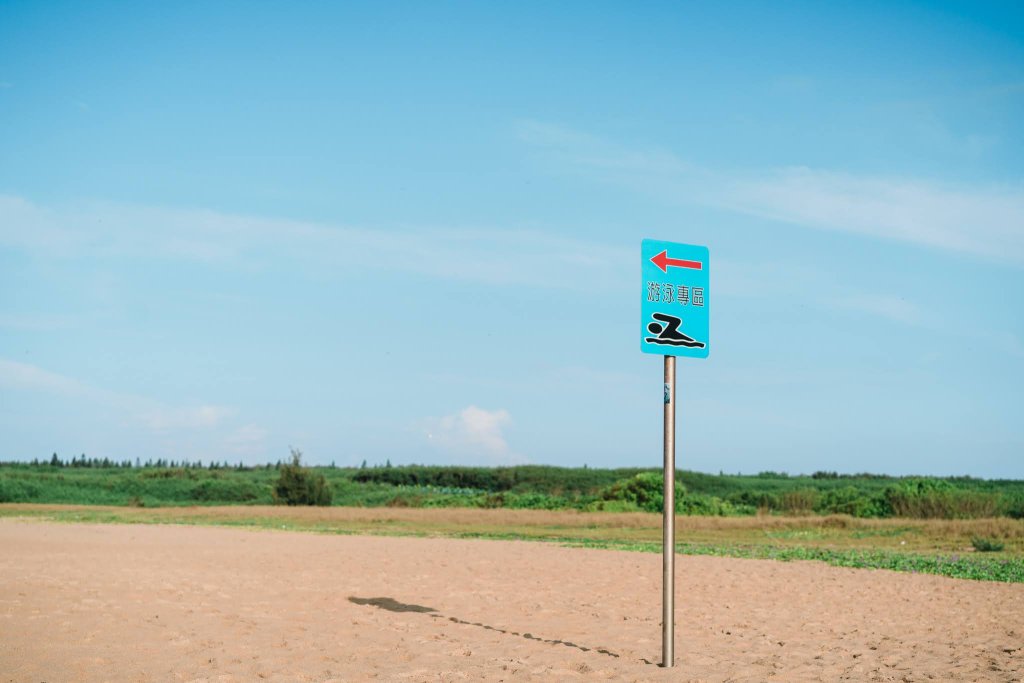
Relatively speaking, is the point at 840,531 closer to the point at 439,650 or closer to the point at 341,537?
the point at 341,537

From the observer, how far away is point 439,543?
26984 millimetres

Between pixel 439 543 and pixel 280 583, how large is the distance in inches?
426

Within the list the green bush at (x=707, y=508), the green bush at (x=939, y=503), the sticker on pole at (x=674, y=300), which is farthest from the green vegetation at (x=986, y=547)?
the sticker on pole at (x=674, y=300)

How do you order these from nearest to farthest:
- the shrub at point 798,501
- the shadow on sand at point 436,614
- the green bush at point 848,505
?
1. the shadow on sand at point 436,614
2. the green bush at point 848,505
3. the shrub at point 798,501

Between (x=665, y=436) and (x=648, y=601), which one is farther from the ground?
(x=665, y=436)

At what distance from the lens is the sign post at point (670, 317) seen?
338 inches

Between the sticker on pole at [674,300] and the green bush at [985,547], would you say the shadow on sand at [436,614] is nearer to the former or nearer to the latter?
the sticker on pole at [674,300]

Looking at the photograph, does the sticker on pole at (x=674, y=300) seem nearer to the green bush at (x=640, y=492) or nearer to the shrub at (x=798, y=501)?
the shrub at (x=798, y=501)

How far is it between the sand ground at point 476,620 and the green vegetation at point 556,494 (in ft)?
83.3

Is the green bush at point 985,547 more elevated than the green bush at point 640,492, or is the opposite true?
the green bush at point 640,492

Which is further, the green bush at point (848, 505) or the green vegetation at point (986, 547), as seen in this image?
the green bush at point (848, 505)

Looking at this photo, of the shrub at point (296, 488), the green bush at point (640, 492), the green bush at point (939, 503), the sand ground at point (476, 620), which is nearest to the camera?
the sand ground at point (476, 620)

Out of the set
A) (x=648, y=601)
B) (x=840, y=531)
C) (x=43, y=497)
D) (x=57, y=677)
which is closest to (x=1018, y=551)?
(x=840, y=531)

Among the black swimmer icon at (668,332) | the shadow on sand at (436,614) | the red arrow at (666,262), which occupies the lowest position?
the shadow on sand at (436,614)
